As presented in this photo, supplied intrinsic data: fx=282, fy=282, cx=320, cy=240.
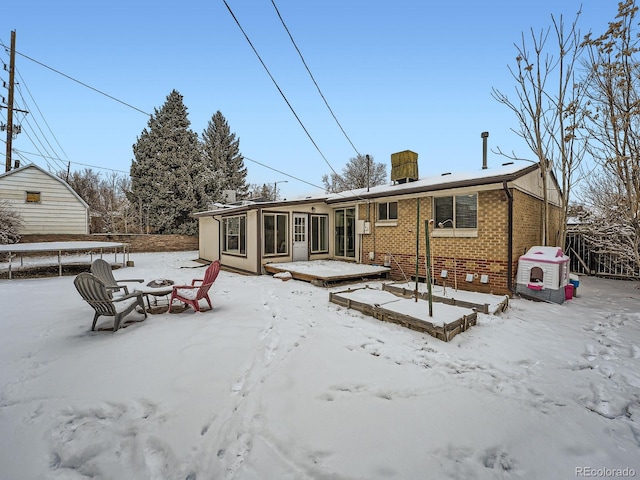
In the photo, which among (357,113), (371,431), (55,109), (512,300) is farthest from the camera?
(55,109)

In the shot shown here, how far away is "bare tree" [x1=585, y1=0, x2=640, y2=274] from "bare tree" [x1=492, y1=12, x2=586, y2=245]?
108cm

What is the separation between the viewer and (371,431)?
2299 mm

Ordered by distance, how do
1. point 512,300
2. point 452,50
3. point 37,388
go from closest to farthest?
1. point 37,388
2. point 512,300
3. point 452,50

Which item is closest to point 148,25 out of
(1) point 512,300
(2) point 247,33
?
(2) point 247,33

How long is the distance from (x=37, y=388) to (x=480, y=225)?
8878mm

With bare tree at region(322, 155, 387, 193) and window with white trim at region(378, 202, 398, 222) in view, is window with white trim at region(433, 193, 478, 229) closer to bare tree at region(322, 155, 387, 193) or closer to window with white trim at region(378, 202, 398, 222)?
window with white trim at region(378, 202, 398, 222)

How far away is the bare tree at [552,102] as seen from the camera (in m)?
8.73

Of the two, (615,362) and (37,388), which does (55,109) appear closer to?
(37,388)

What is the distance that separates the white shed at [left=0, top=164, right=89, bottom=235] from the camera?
15141 mm

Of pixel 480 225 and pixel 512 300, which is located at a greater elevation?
pixel 480 225

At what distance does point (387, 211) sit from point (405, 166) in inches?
73.7

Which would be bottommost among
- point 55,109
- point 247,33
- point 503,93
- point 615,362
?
point 615,362

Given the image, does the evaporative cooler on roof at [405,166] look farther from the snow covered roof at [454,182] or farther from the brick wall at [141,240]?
the brick wall at [141,240]

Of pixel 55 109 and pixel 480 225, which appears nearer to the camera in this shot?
pixel 480 225
